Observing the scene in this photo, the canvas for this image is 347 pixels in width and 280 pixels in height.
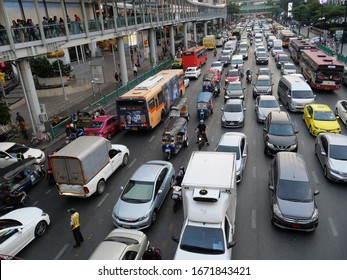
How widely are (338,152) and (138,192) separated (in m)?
9.85

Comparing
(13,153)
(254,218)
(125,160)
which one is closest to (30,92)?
(13,153)

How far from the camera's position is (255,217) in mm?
12688

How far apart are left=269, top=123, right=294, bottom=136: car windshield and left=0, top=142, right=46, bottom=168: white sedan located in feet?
46.0

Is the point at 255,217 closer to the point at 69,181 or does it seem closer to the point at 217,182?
the point at 217,182

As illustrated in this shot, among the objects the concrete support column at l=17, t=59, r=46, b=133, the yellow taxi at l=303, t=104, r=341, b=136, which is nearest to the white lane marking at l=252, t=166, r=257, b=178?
the yellow taxi at l=303, t=104, r=341, b=136

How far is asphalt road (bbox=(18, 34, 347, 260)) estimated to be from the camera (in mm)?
10914

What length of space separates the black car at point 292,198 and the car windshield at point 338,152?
9.02 feet

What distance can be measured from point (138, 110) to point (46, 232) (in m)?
10.5

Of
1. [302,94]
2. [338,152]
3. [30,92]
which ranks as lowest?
[338,152]

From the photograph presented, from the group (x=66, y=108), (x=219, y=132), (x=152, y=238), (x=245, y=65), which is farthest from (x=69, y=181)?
(x=245, y=65)

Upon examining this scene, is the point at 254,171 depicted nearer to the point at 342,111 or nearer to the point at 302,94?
the point at 342,111

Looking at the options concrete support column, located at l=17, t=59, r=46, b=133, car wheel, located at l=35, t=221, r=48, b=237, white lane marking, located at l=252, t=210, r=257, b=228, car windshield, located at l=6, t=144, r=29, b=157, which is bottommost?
white lane marking, located at l=252, t=210, r=257, b=228

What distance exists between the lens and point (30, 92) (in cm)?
2181

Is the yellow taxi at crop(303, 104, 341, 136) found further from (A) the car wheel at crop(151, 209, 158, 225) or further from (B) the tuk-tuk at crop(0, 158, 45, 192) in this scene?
(B) the tuk-tuk at crop(0, 158, 45, 192)
